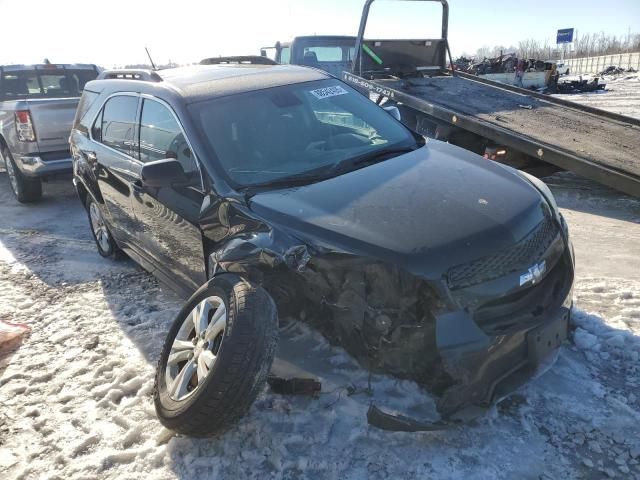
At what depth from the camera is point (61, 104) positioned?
727 cm

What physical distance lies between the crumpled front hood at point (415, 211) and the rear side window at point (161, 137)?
0.77 metres

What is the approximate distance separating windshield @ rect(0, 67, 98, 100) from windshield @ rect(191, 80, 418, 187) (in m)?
6.42

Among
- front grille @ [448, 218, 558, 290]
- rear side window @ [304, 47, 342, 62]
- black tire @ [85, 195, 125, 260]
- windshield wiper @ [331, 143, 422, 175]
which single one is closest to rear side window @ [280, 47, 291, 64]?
rear side window @ [304, 47, 342, 62]

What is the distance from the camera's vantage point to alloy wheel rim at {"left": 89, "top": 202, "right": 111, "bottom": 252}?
5.27m

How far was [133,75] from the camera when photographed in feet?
14.8

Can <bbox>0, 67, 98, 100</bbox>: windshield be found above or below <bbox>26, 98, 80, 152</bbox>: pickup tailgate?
above

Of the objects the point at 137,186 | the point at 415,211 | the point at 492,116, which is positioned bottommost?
the point at 492,116

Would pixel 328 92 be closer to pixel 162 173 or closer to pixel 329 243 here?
pixel 162 173

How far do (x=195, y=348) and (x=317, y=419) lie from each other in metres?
0.78

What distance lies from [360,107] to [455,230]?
1930mm

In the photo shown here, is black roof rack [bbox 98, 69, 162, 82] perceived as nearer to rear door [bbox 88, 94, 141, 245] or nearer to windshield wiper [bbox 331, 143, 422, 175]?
rear door [bbox 88, 94, 141, 245]

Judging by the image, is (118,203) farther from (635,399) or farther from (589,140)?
(589,140)

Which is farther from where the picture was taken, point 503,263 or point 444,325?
point 503,263

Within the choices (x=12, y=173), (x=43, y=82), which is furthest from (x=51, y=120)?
(x=43, y=82)
